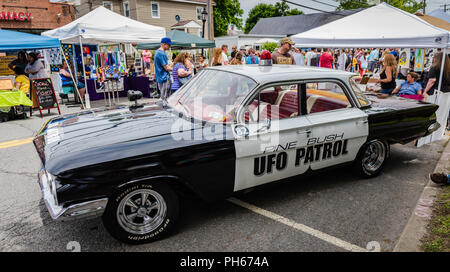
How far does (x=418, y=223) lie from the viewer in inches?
126

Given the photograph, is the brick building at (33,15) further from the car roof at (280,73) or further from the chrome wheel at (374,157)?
the chrome wheel at (374,157)

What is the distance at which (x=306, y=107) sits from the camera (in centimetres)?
363

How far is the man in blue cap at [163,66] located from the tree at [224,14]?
4190 centimetres

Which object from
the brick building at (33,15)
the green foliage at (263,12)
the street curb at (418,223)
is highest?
the green foliage at (263,12)

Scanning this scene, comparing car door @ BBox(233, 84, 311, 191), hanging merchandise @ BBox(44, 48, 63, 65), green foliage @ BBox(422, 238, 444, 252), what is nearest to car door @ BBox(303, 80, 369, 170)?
car door @ BBox(233, 84, 311, 191)

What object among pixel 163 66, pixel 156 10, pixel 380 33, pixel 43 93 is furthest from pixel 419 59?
pixel 156 10

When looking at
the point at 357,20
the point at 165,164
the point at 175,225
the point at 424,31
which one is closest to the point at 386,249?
the point at 175,225

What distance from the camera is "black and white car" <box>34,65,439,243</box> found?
2.55 metres

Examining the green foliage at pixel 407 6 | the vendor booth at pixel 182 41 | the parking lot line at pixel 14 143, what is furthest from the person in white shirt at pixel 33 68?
the green foliage at pixel 407 6

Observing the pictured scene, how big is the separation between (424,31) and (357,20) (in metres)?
1.98

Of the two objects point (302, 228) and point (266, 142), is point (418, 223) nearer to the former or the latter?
point (302, 228)

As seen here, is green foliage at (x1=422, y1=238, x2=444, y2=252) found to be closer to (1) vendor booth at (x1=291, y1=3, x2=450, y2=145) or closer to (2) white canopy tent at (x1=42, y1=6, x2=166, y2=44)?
(1) vendor booth at (x1=291, y1=3, x2=450, y2=145)

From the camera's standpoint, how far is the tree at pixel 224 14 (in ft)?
155

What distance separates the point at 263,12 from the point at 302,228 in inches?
3204
